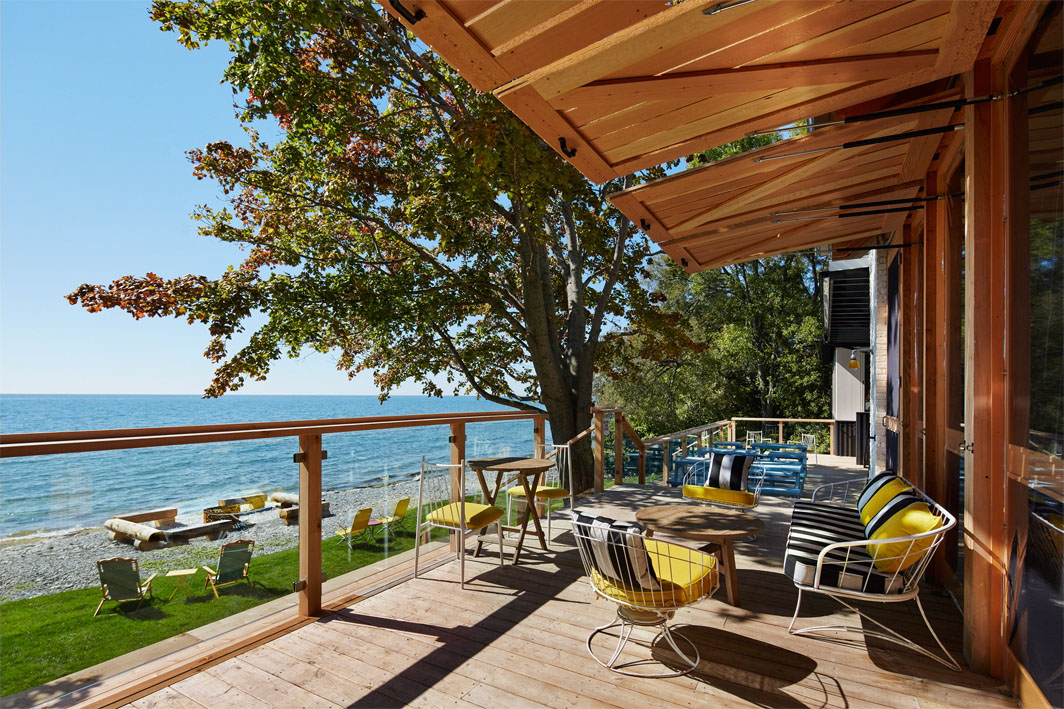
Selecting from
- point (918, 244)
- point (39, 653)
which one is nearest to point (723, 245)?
point (918, 244)

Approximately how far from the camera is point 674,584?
281 cm

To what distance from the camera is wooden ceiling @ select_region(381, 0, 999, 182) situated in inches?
78.7

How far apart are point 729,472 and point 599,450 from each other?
2.27 m

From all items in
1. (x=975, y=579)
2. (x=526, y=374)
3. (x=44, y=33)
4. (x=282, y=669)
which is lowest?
(x=282, y=669)

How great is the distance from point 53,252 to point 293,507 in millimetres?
49898

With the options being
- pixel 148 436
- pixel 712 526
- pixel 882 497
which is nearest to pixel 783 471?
pixel 882 497

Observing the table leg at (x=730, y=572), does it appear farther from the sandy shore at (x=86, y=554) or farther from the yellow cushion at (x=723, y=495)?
the sandy shore at (x=86, y=554)

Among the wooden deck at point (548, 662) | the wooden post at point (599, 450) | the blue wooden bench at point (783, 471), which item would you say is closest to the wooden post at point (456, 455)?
the wooden deck at point (548, 662)

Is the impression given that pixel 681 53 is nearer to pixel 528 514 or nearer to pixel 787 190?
pixel 787 190

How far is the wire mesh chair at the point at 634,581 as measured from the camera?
2.68 m

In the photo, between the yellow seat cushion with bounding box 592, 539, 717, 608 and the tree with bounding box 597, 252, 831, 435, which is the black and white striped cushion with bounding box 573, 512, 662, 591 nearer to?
the yellow seat cushion with bounding box 592, 539, 717, 608

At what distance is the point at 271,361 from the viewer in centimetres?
838

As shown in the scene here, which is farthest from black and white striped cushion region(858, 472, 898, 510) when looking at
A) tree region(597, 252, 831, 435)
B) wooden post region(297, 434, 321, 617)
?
tree region(597, 252, 831, 435)

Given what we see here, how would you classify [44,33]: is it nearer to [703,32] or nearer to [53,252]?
[703,32]
